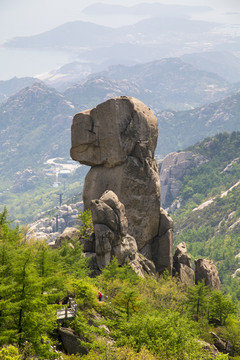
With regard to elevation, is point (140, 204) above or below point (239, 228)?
above

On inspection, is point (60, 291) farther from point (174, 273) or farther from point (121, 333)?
point (174, 273)

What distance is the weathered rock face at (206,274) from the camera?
250 feet

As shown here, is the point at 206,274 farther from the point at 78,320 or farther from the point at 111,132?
the point at 78,320

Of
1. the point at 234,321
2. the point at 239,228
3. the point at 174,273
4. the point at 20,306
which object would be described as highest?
the point at 20,306

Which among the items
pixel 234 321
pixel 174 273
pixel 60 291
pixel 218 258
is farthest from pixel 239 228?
pixel 60 291

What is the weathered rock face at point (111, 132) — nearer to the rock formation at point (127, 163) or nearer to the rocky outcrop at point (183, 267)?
the rock formation at point (127, 163)

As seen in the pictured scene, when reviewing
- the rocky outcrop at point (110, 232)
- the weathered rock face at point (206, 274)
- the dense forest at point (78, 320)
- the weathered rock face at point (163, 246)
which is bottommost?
the weathered rock face at point (206, 274)

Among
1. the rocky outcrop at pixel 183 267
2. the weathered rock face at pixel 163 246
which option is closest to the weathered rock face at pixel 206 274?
the rocky outcrop at pixel 183 267

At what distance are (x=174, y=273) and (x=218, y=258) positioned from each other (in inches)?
3904

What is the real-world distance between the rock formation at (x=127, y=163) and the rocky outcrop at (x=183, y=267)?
251cm

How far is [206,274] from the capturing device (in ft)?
251

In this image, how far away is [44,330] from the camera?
3697 cm

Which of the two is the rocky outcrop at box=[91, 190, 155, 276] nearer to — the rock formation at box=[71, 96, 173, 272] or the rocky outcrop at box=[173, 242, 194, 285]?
the rock formation at box=[71, 96, 173, 272]

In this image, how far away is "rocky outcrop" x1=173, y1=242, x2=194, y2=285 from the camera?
252 ft
